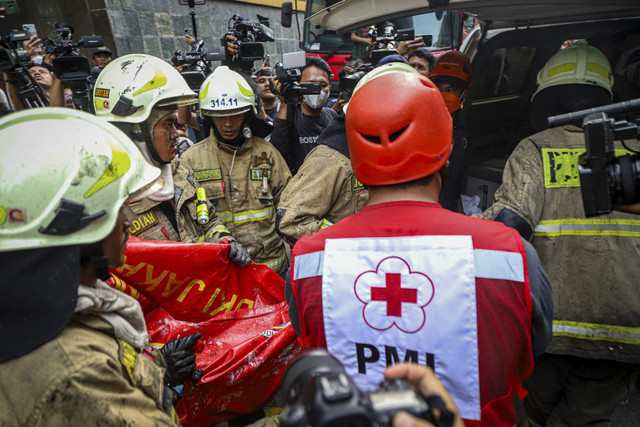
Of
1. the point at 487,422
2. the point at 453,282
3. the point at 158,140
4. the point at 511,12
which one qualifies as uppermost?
the point at 511,12

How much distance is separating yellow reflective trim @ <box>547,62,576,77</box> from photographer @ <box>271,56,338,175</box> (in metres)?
1.79

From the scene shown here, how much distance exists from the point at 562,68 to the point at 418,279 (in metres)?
1.83

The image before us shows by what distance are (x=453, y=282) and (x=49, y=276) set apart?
3.86 feet

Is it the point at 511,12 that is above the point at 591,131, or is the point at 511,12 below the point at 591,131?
above

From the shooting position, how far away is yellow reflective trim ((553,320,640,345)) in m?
1.84

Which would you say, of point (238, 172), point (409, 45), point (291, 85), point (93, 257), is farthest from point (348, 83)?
point (409, 45)

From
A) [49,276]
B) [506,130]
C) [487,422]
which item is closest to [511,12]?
[506,130]

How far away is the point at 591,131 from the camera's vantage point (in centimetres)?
126

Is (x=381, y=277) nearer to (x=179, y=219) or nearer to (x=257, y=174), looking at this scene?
(x=179, y=219)

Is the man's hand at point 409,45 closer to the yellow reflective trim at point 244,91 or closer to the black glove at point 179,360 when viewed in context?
the yellow reflective trim at point 244,91

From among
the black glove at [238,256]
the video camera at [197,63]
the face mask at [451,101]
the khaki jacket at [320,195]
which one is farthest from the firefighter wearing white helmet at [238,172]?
the face mask at [451,101]

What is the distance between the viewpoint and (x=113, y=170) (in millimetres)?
1200

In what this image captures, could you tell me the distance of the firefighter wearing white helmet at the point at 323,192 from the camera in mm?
2182

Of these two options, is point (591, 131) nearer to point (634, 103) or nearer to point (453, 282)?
point (634, 103)
